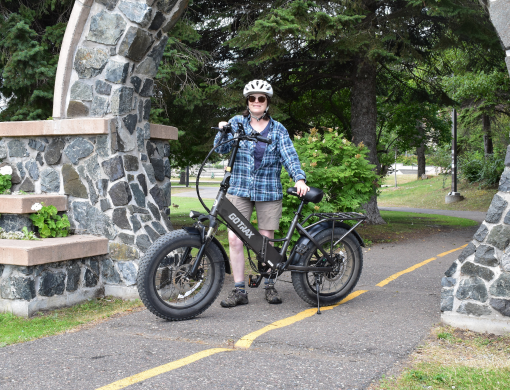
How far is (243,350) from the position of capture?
13.5 ft

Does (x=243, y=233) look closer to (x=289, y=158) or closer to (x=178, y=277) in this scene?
(x=178, y=277)

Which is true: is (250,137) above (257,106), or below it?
below

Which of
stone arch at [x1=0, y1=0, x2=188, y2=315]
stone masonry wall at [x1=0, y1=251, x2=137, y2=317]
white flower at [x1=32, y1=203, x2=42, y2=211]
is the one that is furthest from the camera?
stone arch at [x1=0, y1=0, x2=188, y2=315]

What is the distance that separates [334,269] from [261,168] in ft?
4.15

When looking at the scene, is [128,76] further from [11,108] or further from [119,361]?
[11,108]

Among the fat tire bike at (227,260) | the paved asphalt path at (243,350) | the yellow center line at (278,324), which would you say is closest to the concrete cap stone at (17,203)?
the paved asphalt path at (243,350)

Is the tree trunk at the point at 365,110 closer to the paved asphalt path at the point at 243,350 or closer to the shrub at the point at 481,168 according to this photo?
the paved asphalt path at the point at 243,350

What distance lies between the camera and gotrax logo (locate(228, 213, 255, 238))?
5055mm

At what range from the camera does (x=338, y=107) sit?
52.9ft

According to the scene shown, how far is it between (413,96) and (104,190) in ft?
38.1

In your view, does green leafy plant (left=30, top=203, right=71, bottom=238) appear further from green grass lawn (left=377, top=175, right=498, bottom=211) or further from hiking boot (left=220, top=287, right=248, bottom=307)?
Result: green grass lawn (left=377, top=175, right=498, bottom=211)

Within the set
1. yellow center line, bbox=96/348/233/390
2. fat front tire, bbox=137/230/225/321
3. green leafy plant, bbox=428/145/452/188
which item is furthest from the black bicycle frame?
green leafy plant, bbox=428/145/452/188

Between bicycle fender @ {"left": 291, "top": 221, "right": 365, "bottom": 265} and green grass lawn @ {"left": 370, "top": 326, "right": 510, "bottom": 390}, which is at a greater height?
bicycle fender @ {"left": 291, "top": 221, "right": 365, "bottom": 265}

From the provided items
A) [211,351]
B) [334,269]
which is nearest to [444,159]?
[334,269]
